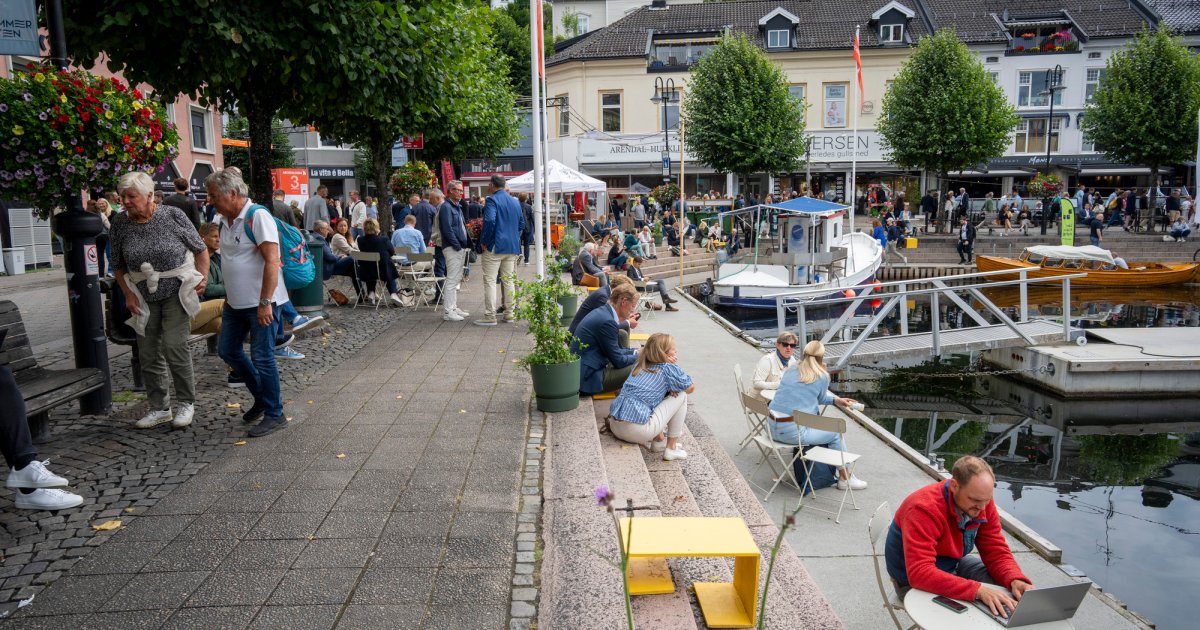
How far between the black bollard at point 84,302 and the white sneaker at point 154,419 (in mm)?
476

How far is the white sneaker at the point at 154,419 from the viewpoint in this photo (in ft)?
18.8

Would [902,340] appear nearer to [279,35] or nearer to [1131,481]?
[1131,481]

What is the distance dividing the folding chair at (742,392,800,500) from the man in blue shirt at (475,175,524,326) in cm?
412

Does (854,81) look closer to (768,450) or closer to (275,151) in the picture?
(275,151)

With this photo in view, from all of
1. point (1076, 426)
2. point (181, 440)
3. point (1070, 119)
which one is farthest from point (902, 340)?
point (1070, 119)

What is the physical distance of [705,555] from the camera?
141 inches

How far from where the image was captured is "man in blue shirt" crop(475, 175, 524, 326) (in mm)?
10461

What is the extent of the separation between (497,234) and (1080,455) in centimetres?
780

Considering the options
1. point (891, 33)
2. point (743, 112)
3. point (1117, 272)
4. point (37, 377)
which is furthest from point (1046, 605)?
point (891, 33)

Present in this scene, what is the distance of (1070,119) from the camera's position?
38.0m

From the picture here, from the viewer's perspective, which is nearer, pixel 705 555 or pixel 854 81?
pixel 705 555

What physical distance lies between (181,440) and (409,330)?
4971 mm

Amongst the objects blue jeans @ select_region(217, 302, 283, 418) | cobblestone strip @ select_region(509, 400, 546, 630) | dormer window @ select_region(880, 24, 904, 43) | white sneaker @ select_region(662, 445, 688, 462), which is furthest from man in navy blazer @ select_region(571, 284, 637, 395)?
dormer window @ select_region(880, 24, 904, 43)

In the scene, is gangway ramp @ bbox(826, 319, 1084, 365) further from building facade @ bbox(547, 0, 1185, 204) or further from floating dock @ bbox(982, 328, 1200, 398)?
building facade @ bbox(547, 0, 1185, 204)
